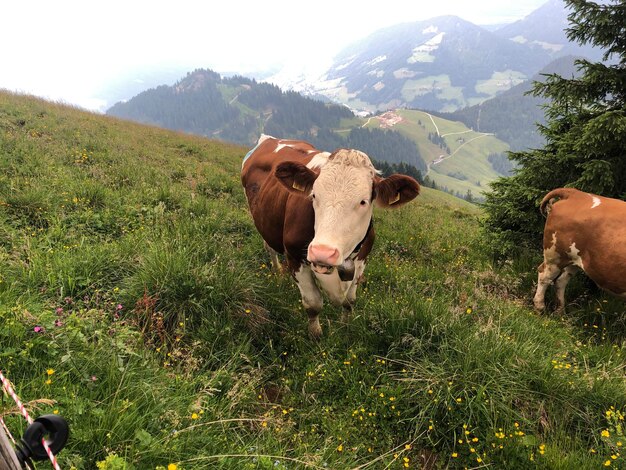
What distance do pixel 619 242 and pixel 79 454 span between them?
627cm

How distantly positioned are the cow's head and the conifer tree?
4137mm

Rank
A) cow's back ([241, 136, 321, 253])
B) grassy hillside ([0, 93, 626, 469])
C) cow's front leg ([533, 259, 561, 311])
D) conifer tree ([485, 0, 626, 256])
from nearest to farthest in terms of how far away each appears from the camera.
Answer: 1. grassy hillside ([0, 93, 626, 469])
2. cow's back ([241, 136, 321, 253])
3. conifer tree ([485, 0, 626, 256])
4. cow's front leg ([533, 259, 561, 311])

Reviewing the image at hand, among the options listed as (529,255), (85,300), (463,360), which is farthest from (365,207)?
(529,255)

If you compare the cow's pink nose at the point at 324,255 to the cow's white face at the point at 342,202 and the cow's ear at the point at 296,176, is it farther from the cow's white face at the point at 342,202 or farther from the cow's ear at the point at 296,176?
the cow's ear at the point at 296,176

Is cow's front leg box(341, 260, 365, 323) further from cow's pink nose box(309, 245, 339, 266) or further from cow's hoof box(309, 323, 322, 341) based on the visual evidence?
cow's pink nose box(309, 245, 339, 266)

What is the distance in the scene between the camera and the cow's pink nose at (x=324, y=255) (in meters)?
3.04

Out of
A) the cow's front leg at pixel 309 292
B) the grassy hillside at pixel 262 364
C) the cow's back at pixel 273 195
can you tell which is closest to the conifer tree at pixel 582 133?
the grassy hillside at pixel 262 364

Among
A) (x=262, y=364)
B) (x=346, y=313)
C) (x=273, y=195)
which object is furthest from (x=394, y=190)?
(x=262, y=364)

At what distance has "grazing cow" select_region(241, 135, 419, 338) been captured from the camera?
10.7 ft

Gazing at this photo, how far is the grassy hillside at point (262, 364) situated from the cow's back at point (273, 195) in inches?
28.4

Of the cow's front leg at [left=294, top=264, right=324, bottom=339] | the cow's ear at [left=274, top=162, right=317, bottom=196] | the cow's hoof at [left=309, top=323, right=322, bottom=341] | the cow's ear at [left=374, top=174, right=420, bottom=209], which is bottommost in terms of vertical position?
the cow's hoof at [left=309, top=323, right=322, bottom=341]

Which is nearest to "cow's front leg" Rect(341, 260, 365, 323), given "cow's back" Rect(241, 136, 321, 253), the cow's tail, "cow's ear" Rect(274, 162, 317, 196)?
"cow's back" Rect(241, 136, 321, 253)

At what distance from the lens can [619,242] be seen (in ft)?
15.8

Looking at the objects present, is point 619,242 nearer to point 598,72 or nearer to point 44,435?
point 598,72
